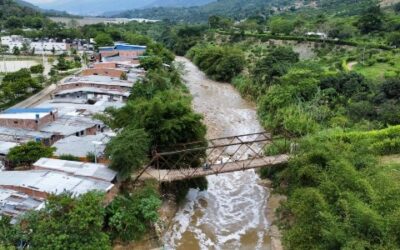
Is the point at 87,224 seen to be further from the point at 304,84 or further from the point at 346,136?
the point at 304,84

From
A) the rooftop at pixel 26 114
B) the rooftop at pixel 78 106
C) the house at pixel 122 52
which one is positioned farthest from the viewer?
the house at pixel 122 52

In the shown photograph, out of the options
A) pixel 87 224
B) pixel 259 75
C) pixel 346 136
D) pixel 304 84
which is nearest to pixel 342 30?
pixel 259 75

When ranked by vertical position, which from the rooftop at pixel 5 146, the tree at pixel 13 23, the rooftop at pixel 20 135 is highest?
the tree at pixel 13 23

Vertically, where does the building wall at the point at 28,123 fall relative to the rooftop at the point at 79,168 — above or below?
above

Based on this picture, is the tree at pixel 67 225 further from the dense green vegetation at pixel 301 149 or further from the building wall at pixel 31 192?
the building wall at pixel 31 192

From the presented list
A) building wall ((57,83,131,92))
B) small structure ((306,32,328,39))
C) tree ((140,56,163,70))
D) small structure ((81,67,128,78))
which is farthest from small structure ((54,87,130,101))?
small structure ((306,32,328,39))

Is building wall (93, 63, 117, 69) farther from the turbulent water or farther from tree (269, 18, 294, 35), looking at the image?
tree (269, 18, 294, 35)

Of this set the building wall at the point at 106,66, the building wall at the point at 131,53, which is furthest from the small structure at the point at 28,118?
the building wall at the point at 131,53
